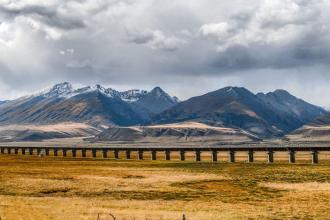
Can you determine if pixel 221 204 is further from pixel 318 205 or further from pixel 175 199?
pixel 318 205

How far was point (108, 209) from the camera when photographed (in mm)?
50031

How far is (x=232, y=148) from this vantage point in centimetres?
14462

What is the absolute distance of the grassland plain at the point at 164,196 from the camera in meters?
47.0

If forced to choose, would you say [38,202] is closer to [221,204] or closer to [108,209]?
[108,209]

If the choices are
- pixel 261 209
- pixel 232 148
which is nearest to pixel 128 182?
pixel 261 209

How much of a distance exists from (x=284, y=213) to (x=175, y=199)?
1483cm

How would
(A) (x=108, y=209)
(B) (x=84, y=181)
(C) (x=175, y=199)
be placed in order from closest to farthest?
1. (A) (x=108, y=209)
2. (C) (x=175, y=199)
3. (B) (x=84, y=181)

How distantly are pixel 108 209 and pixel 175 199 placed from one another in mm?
11298

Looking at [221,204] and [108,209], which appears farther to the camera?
[221,204]

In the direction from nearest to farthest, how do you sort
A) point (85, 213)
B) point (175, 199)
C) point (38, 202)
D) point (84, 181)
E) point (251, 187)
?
point (85, 213)
point (38, 202)
point (175, 199)
point (251, 187)
point (84, 181)

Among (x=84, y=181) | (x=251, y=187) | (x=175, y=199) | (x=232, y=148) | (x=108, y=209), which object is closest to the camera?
(x=108, y=209)

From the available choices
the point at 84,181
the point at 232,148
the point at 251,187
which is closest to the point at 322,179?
the point at 251,187

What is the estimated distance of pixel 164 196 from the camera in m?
61.6

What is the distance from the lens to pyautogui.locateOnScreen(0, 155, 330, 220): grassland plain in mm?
47000
